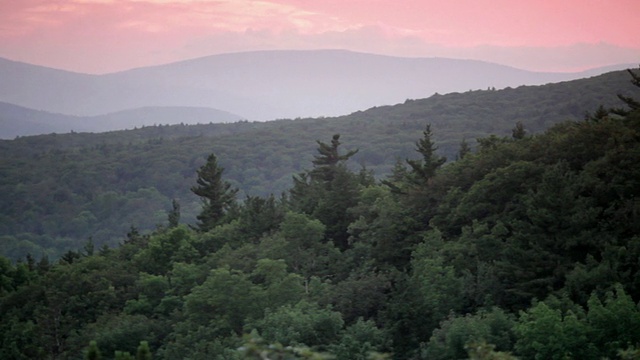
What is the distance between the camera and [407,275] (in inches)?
1156

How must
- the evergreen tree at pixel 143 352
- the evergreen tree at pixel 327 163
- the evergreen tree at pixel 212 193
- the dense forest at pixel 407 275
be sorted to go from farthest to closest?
the evergreen tree at pixel 212 193 → the evergreen tree at pixel 327 163 → the dense forest at pixel 407 275 → the evergreen tree at pixel 143 352

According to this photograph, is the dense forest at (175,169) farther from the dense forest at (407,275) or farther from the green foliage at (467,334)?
the green foliage at (467,334)

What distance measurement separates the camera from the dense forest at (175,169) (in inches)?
5763

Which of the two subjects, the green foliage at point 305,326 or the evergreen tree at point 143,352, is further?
the green foliage at point 305,326

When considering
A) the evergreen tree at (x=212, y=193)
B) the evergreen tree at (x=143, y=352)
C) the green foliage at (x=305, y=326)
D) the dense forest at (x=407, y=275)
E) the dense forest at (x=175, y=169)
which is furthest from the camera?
the dense forest at (x=175, y=169)

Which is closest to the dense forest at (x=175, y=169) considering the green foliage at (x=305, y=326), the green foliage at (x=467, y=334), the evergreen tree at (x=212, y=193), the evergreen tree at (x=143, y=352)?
the evergreen tree at (x=212, y=193)

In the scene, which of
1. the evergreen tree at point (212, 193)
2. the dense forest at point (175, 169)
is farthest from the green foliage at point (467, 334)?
the dense forest at point (175, 169)

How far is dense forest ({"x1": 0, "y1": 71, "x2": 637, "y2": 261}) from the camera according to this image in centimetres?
14638

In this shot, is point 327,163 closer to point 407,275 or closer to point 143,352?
point 407,275

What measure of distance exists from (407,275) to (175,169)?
154m

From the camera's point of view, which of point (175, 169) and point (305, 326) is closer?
point (305, 326)

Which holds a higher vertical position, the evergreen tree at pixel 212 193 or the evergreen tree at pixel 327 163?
the evergreen tree at pixel 327 163

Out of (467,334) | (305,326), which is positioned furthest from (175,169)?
(467,334)

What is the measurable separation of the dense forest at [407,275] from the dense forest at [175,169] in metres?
95.8
